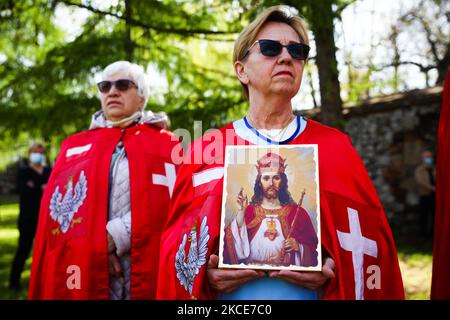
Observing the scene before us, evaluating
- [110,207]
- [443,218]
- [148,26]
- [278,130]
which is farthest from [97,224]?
[148,26]

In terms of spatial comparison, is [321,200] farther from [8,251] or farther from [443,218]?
[8,251]

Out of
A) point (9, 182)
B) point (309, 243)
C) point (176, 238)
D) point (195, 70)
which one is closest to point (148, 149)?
point (176, 238)

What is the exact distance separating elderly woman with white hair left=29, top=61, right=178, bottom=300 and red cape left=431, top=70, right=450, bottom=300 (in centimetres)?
197

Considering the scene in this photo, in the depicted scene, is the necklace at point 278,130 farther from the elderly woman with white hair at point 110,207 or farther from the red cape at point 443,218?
the elderly woman with white hair at point 110,207

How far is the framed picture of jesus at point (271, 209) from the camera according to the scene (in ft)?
Result: 7.31

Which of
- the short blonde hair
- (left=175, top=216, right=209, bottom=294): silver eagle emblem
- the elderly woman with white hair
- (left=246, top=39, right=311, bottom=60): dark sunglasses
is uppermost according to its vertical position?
the short blonde hair

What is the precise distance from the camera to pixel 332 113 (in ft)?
19.3

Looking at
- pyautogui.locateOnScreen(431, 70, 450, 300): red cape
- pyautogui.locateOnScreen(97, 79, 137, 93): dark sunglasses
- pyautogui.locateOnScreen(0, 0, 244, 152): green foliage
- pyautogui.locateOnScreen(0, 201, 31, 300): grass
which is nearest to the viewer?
pyautogui.locateOnScreen(431, 70, 450, 300): red cape

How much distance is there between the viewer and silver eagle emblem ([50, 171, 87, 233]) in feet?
13.4

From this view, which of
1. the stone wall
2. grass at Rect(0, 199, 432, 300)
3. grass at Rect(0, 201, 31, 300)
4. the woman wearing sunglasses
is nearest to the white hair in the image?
the woman wearing sunglasses

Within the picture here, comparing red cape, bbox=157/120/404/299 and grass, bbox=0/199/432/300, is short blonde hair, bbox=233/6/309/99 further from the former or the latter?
grass, bbox=0/199/432/300

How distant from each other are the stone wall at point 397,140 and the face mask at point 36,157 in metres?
5.95

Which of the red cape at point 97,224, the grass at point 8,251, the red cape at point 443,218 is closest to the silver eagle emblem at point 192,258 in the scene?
the red cape at point 443,218

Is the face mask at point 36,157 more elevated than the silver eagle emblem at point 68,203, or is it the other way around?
the face mask at point 36,157
